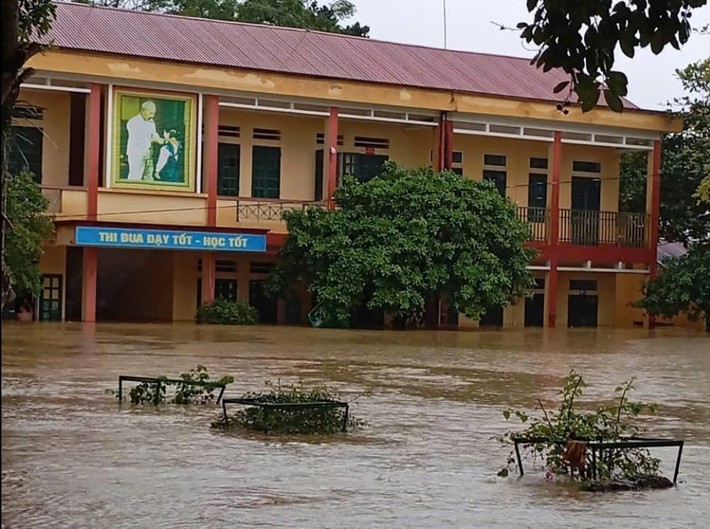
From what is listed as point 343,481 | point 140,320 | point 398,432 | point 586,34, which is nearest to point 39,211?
point 140,320

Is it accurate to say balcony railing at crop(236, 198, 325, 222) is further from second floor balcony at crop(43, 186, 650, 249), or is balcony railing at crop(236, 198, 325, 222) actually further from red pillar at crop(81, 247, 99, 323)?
red pillar at crop(81, 247, 99, 323)

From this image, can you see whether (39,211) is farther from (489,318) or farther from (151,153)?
(489,318)

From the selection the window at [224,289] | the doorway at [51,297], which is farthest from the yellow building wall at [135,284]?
the doorway at [51,297]

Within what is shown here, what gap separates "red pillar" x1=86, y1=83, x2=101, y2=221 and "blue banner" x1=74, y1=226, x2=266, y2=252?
619mm

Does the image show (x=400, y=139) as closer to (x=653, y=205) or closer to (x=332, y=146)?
(x=332, y=146)

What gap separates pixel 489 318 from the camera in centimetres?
3712

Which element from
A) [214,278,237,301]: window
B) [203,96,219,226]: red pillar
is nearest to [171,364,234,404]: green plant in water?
[203,96,219,226]: red pillar

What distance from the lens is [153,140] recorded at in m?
31.2

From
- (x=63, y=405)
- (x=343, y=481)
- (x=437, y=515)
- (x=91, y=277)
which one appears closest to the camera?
(x=437, y=515)

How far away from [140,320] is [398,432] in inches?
881

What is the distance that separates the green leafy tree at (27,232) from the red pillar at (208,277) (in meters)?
4.39

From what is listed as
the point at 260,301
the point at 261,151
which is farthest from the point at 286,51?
the point at 260,301

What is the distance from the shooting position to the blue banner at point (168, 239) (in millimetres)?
29656

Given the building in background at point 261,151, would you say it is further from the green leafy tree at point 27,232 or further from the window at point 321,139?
the green leafy tree at point 27,232
